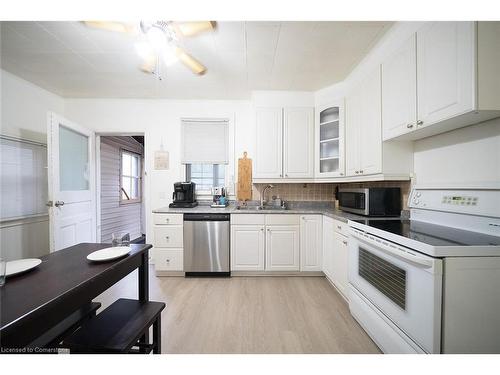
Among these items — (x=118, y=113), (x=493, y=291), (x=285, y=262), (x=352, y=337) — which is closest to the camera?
(x=493, y=291)

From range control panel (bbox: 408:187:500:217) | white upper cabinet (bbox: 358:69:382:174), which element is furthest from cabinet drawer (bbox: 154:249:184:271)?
range control panel (bbox: 408:187:500:217)

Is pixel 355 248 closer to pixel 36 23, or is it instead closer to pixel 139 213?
pixel 36 23

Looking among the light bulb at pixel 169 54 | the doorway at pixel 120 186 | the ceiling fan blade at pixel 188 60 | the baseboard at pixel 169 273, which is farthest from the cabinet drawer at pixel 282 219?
the doorway at pixel 120 186

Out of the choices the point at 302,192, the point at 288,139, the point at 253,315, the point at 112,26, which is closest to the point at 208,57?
the point at 112,26

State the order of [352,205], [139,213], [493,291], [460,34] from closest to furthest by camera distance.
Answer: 1. [493,291]
2. [460,34]
3. [352,205]
4. [139,213]

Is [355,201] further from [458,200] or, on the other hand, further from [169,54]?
[169,54]

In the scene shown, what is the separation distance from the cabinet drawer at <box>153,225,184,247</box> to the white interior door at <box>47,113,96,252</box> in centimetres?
100

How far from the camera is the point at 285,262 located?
2.49m

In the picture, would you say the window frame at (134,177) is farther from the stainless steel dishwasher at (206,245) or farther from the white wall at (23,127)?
the stainless steel dishwasher at (206,245)

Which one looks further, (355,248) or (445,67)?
(355,248)

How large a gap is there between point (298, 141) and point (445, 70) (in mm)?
1606

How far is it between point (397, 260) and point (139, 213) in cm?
501

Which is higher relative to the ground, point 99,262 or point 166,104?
point 166,104

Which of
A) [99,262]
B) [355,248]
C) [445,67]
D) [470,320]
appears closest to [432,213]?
[355,248]
